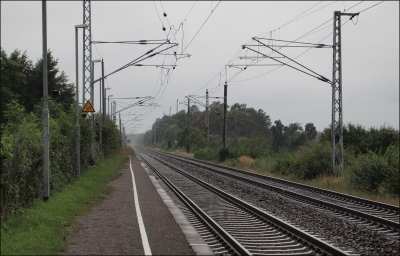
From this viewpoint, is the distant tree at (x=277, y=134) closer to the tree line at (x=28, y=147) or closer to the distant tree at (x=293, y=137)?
the distant tree at (x=293, y=137)

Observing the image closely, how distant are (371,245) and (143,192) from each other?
13.4m

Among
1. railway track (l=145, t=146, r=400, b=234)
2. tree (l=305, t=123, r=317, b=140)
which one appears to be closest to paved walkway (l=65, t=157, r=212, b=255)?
railway track (l=145, t=146, r=400, b=234)

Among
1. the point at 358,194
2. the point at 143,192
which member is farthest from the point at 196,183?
the point at 358,194

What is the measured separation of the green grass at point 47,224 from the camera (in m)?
9.77

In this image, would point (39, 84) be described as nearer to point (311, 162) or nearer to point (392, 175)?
point (311, 162)

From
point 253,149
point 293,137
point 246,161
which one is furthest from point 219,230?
point 293,137

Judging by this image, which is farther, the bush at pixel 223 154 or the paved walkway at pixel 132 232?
the bush at pixel 223 154

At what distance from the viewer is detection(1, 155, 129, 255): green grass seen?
977 centimetres

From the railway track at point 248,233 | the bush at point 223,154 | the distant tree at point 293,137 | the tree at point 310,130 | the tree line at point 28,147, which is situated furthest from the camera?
the tree at point 310,130

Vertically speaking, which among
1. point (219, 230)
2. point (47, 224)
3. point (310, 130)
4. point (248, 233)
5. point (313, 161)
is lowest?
point (248, 233)

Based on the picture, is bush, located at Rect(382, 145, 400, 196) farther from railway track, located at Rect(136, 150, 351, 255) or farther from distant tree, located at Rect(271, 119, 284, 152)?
distant tree, located at Rect(271, 119, 284, 152)

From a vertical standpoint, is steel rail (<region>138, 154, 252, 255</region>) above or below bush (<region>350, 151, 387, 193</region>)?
below

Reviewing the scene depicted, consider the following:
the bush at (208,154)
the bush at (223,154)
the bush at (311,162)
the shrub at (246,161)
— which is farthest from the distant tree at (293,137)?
the bush at (311,162)

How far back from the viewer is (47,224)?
1257cm
